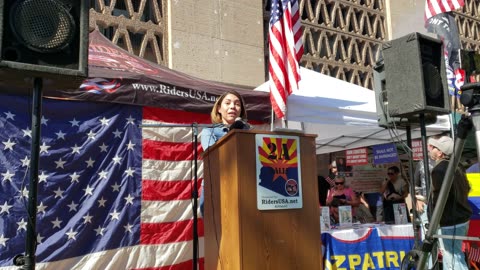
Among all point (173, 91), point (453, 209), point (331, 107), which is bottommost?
point (453, 209)

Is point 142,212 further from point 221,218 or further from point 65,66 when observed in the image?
point 65,66

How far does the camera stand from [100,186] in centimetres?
486

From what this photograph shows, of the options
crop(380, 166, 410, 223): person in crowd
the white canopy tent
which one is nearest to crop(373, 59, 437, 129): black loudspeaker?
the white canopy tent

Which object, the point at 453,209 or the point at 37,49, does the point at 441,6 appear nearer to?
the point at 453,209

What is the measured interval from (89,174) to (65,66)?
233 centimetres

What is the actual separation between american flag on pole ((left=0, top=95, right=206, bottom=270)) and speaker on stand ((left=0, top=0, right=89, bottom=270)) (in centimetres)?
184

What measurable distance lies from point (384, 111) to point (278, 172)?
175 centimetres

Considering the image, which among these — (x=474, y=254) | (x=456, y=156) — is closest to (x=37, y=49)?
(x=456, y=156)

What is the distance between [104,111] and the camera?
16.5ft

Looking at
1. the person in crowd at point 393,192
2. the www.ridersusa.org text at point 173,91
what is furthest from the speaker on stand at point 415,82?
the person in crowd at point 393,192

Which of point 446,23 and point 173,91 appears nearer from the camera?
point 173,91

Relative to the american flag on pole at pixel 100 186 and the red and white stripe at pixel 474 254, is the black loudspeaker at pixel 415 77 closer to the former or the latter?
the american flag on pole at pixel 100 186

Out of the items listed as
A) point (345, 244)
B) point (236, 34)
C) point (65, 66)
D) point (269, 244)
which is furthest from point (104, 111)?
point (236, 34)

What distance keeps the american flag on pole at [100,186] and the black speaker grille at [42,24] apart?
2.05 meters
